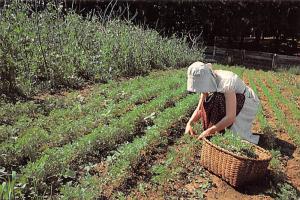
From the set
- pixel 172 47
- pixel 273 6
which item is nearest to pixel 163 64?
pixel 172 47

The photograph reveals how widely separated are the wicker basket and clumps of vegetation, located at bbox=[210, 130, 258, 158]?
0.31 feet

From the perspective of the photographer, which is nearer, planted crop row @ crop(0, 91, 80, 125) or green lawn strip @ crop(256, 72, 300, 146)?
planted crop row @ crop(0, 91, 80, 125)

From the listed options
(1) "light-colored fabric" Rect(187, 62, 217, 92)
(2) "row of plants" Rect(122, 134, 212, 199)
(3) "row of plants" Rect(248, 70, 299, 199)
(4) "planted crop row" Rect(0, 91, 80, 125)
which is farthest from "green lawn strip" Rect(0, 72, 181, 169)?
(3) "row of plants" Rect(248, 70, 299, 199)

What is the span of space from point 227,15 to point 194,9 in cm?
→ 139

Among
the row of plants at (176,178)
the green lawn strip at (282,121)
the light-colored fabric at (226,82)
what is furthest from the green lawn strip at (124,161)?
the green lawn strip at (282,121)

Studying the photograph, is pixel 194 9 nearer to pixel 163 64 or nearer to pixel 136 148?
pixel 163 64

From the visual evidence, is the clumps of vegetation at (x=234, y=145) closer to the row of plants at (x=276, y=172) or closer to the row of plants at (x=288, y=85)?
the row of plants at (x=276, y=172)

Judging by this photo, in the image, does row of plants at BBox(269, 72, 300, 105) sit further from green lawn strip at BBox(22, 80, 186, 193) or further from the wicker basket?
the wicker basket

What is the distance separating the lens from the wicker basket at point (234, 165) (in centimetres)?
421

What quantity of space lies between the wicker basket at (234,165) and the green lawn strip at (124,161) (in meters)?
0.77

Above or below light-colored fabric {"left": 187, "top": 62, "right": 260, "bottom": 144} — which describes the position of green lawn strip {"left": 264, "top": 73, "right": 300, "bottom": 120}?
below

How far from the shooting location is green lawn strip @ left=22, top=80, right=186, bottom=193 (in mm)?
3885

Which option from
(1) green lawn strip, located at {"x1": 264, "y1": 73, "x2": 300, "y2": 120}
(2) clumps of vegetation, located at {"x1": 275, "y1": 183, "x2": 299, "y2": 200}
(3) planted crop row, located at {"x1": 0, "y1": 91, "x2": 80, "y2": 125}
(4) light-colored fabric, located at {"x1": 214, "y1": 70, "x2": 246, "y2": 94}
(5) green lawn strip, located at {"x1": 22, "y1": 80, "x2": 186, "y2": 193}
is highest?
(4) light-colored fabric, located at {"x1": 214, "y1": 70, "x2": 246, "y2": 94}

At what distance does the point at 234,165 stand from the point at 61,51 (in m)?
4.75
